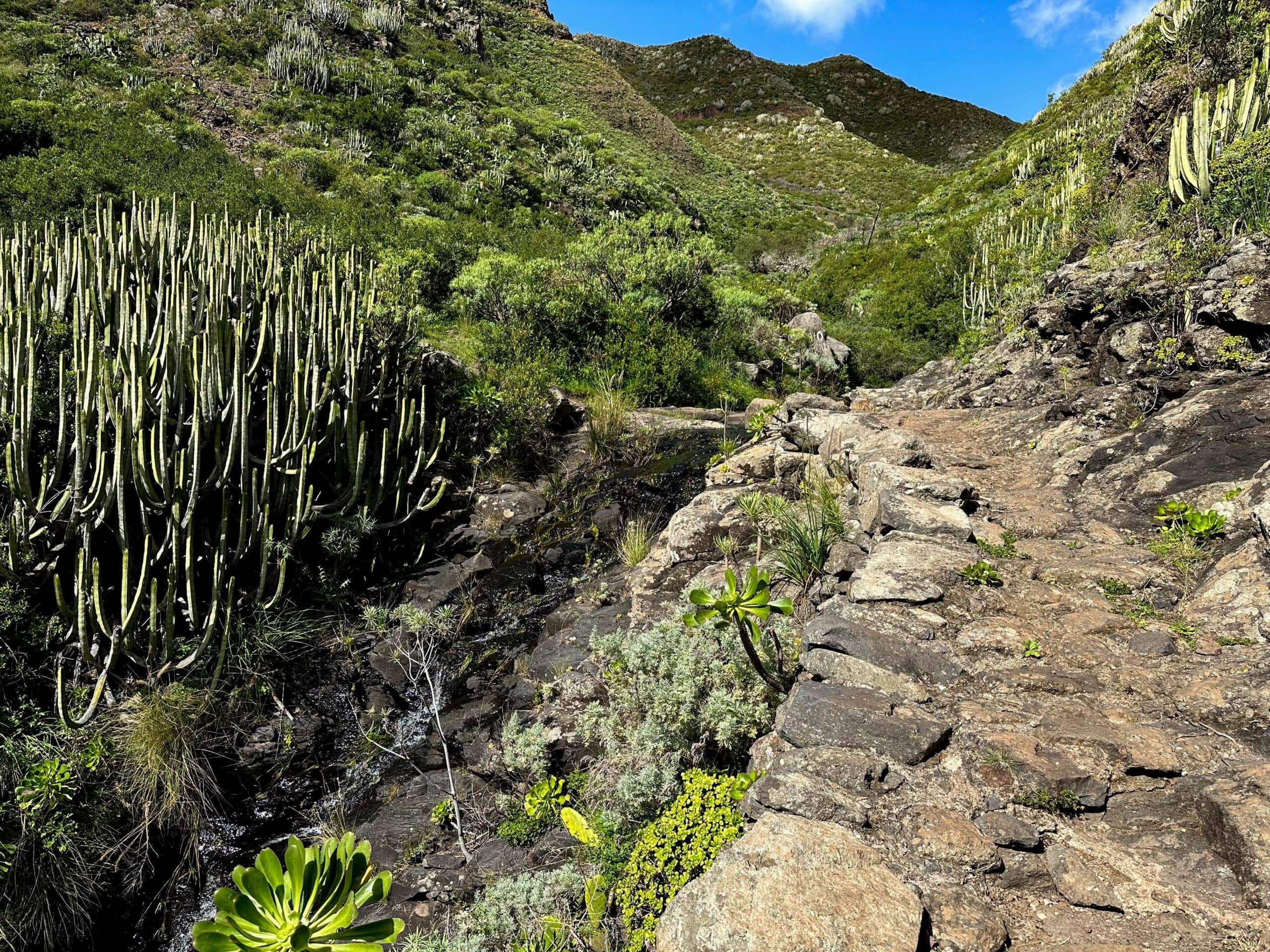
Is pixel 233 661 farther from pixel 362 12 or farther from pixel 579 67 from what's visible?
pixel 579 67

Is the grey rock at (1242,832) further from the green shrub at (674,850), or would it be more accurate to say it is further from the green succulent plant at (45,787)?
the green succulent plant at (45,787)

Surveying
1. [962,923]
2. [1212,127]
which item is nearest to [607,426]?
[962,923]

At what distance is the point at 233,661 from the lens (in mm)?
4898

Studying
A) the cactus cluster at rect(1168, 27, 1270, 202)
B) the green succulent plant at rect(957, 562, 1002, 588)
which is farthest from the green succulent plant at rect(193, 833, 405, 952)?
the cactus cluster at rect(1168, 27, 1270, 202)

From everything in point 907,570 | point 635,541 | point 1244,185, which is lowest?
point 635,541

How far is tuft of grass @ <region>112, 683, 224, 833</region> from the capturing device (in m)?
4.09

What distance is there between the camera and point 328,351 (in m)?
6.64

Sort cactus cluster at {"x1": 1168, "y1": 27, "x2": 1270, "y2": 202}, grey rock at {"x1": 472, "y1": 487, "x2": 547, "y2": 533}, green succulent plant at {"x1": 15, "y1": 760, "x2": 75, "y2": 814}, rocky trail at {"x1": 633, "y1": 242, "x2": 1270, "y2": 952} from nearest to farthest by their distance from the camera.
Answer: rocky trail at {"x1": 633, "y1": 242, "x2": 1270, "y2": 952}
green succulent plant at {"x1": 15, "y1": 760, "x2": 75, "y2": 814}
cactus cluster at {"x1": 1168, "y1": 27, "x2": 1270, "y2": 202}
grey rock at {"x1": 472, "y1": 487, "x2": 547, "y2": 533}

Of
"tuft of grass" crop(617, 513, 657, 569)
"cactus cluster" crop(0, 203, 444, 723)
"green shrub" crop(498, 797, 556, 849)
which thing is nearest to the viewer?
"green shrub" crop(498, 797, 556, 849)

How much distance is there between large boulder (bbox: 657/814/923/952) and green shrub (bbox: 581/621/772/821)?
3.08ft

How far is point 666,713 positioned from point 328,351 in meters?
5.25

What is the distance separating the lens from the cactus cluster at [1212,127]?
6.93 metres

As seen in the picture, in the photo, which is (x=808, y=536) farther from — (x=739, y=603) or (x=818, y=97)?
(x=818, y=97)

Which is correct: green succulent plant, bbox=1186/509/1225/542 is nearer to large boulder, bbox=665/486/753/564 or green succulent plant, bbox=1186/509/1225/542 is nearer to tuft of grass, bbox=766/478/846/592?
tuft of grass, bbox=766/478/846/592
